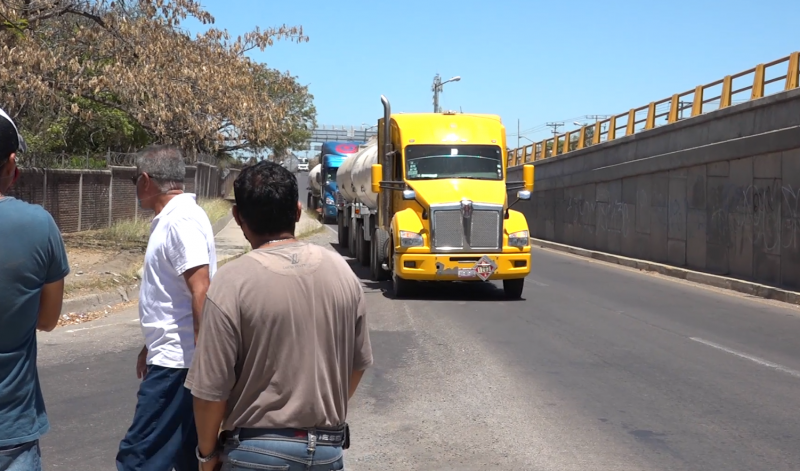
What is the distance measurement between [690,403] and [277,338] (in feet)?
18.7

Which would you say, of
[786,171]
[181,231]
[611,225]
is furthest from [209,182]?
[181,231]

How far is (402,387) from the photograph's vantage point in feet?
27.0

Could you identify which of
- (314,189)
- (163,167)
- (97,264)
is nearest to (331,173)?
(314,189)

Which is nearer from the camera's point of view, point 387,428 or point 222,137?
point 387,428

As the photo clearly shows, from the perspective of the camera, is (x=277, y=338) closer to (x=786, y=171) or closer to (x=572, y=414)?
(x=572, y=414)

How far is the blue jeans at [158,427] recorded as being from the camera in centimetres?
399

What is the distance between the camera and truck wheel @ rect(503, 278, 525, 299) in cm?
1523

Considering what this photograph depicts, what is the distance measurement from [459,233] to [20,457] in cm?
1207

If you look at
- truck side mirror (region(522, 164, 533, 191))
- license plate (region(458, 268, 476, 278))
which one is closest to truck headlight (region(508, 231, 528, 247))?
license plate (region(458, 268, 476, 278))

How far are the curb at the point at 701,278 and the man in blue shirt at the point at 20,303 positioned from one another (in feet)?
49.2

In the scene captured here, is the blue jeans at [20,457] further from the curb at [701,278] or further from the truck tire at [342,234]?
the truck tire at [342,234]

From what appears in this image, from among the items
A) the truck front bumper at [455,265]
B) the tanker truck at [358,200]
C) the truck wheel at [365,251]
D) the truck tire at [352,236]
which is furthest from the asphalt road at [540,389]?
the truck tire at [352,236]

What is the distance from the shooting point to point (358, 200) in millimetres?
22016

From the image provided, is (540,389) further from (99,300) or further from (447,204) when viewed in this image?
(99,300)
